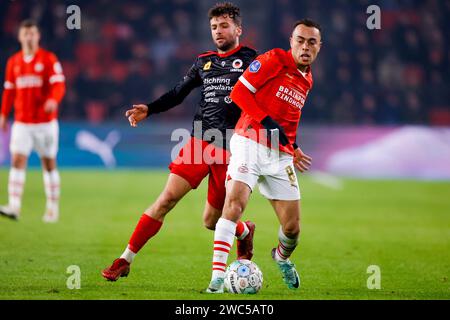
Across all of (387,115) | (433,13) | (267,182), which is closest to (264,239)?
(267,182)

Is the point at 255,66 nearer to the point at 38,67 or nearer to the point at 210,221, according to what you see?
the point at 210,221

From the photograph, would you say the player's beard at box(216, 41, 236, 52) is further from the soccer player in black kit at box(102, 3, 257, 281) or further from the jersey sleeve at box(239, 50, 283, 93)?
the jersey sleeve at box(239, 50, 283, 93)

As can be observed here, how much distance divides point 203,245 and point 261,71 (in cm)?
333

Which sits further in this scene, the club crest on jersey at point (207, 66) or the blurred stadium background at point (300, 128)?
the blurred stadium background at point (300, 128)

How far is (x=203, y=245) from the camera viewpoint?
9.12 m

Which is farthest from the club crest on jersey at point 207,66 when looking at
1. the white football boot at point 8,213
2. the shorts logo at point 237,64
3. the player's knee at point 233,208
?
the white football boot at point 8,213

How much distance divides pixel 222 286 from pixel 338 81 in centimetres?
1487

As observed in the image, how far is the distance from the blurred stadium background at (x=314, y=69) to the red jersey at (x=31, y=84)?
24.1 feet

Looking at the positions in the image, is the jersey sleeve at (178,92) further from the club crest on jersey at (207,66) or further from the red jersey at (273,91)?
the red jersey at (273,91)

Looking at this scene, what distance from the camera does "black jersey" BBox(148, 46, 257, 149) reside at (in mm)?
6773

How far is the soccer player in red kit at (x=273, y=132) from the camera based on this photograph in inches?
241

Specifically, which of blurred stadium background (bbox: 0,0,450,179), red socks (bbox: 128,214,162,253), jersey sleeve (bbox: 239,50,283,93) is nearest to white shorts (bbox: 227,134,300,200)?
jersey sleeve (bbox: 239,50,283,93)

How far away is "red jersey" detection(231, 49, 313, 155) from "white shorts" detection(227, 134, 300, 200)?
0.06 m
